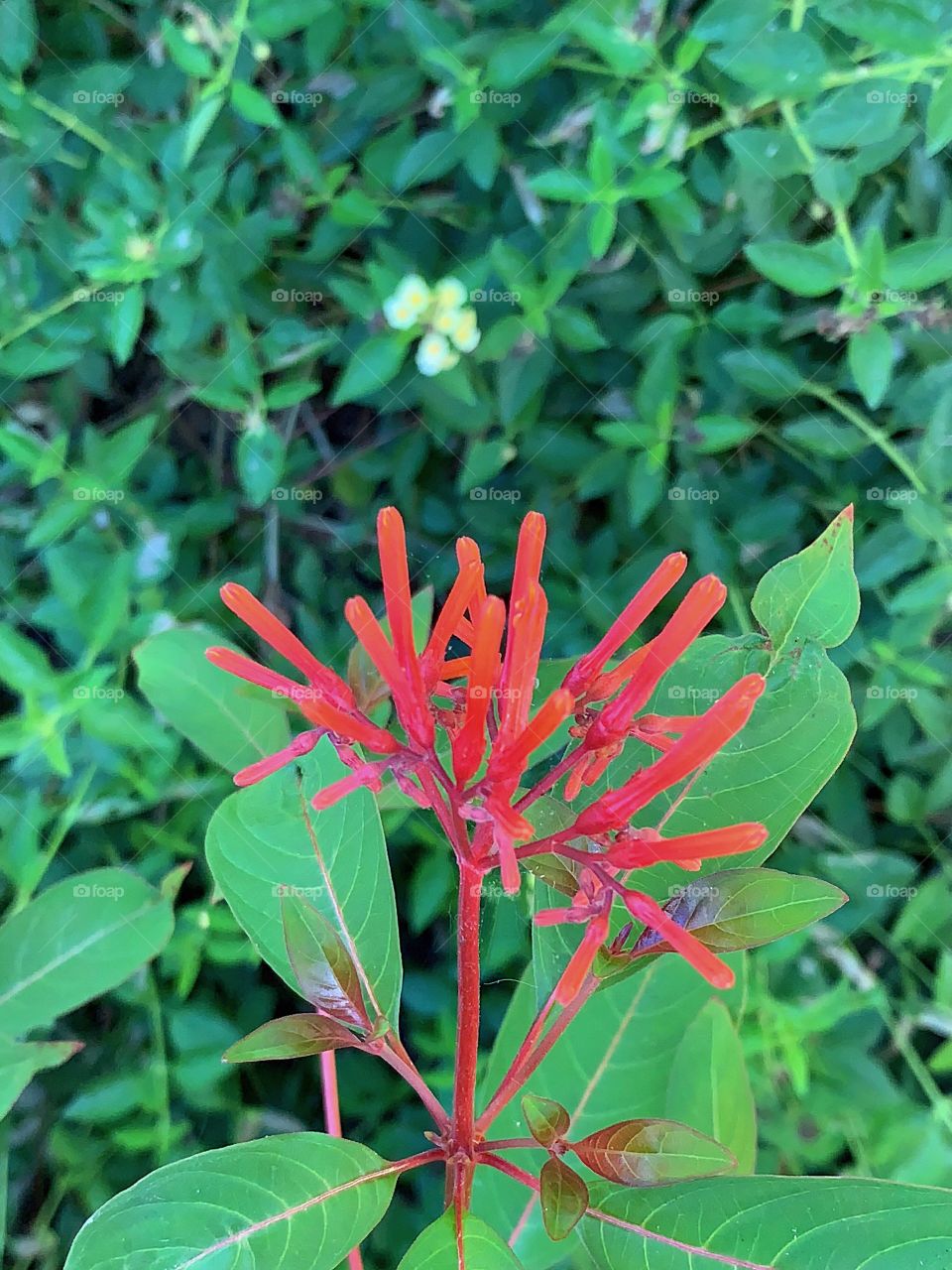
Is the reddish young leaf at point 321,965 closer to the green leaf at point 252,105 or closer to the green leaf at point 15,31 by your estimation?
the green leaf at point 252,105

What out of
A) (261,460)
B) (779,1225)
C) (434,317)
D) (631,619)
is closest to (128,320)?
(261,460)

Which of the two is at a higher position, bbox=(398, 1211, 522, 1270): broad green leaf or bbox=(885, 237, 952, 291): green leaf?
bbox=(885, 237, 952, 291): green leaf

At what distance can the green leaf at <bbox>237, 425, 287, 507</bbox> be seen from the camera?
2.88ft

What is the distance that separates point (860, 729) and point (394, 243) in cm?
68

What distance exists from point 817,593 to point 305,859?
0.38 metres

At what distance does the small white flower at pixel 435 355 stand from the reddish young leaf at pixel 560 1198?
646mm

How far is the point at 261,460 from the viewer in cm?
88

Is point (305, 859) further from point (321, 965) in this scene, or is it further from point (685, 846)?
point (685, 846)

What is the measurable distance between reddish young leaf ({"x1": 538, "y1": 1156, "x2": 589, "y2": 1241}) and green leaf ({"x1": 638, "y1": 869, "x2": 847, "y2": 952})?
0.13 metres

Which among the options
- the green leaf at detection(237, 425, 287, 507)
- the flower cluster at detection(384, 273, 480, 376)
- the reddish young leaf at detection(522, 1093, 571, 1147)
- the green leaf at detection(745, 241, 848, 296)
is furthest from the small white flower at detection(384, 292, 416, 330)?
the reddish young leaf at detection(522, 1093, 571, 1147)

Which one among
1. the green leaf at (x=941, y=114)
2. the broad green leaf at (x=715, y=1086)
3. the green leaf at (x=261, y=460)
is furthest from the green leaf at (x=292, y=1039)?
the green leaf at (x=941, y=114)

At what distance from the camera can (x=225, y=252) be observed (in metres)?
0.85

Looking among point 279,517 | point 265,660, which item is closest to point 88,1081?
point 265,660

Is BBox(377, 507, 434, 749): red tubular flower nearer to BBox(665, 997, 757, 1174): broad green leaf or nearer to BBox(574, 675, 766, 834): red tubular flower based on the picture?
BBox(574, 675, 766, 834): red tubular flower
